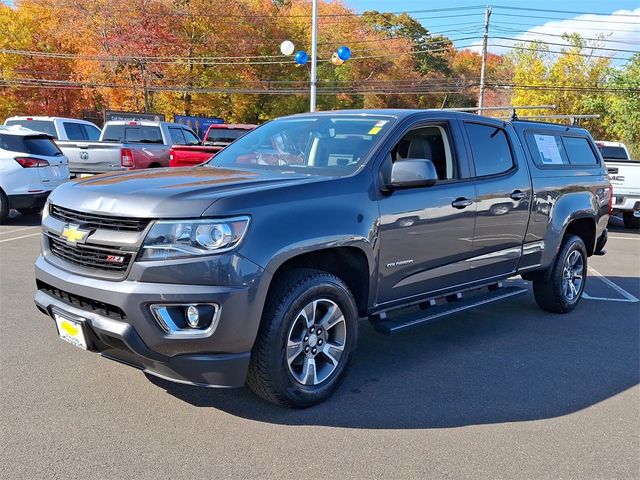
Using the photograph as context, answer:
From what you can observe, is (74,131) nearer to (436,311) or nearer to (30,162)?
(30,162)

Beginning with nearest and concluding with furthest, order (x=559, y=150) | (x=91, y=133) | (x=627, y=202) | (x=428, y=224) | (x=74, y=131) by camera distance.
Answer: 1. (x=428, y=224)
2. (x=559, y=150)
3. (x=627, y=202)
4. (x=74, y=131)
5. (x=91, y=133)

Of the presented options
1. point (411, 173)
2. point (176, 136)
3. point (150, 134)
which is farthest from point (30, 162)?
point (411, 173)

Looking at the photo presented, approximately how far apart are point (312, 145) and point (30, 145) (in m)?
8.41

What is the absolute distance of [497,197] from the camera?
5.06m

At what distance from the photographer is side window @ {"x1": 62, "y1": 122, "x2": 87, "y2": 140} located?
49.1 feet

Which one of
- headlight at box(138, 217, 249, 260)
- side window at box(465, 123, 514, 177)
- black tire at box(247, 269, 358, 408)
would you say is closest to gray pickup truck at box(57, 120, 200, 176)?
side window at box(465, 123, 514, 177)

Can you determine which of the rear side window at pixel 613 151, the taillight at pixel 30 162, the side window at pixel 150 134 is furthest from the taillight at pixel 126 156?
the rear side window at pixel 613 151

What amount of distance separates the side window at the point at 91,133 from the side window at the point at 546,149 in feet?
41.8

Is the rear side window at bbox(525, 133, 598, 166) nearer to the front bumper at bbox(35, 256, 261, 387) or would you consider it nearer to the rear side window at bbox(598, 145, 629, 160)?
the front bumper at bbox(35, 256, 261, 387)

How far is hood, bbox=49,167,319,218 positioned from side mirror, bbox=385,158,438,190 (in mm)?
574

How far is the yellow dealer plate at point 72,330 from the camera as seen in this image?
336 cm

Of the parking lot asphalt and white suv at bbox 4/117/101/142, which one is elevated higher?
white suv at bbox 4/117/101/142

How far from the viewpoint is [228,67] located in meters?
39.1

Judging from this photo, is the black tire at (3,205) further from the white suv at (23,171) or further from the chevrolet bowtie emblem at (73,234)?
the chevrolet bowtie emblem at (73,234)
